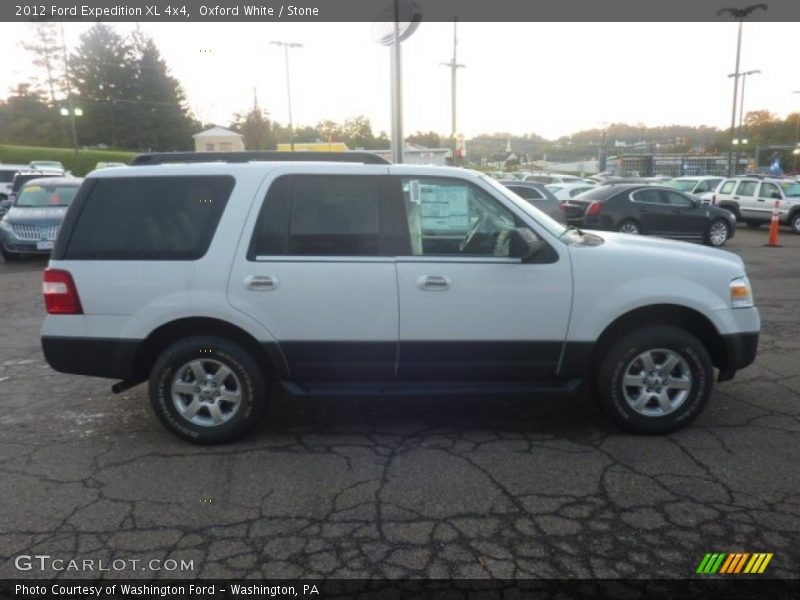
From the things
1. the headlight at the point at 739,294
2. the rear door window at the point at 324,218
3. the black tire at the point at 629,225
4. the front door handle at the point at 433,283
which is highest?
the rear door window at the point at 324,218

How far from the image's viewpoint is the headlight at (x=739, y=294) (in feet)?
14.0

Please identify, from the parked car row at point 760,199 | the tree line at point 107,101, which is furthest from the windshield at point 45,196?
the tree line at point 107,101

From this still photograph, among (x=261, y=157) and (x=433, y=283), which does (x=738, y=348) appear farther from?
(x=261, y=157)

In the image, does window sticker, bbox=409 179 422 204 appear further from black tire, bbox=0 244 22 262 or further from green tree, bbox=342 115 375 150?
green tree, bbox=342 115 375 150

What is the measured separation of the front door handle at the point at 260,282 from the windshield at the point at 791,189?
65.3 feet

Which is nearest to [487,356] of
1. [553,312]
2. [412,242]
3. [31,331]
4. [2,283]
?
[553,312]

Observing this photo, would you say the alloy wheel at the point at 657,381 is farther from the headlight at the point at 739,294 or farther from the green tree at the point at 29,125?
the green tree at the point at 29,125

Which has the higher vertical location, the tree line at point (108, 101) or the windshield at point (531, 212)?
the tree line at point (108, 101)

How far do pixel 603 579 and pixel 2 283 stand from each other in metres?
11.8

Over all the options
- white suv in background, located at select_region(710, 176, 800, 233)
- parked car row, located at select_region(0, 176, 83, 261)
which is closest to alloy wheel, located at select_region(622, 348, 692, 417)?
parked car row, located at select_region(0, 176, 83, 261)

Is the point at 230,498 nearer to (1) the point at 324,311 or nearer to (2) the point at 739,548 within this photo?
(1) the point at 324,311

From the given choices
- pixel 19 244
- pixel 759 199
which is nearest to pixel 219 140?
pixel 19 244

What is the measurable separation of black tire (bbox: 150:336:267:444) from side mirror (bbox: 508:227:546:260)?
1859 mm

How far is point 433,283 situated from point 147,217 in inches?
76.3
